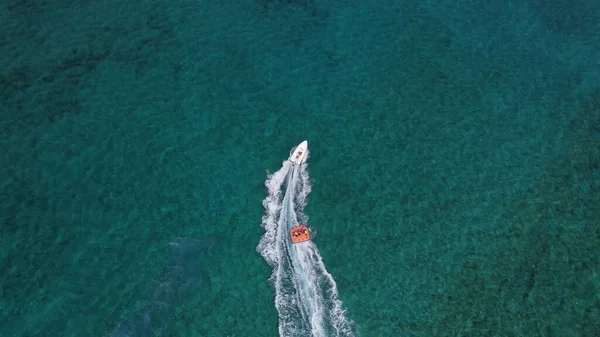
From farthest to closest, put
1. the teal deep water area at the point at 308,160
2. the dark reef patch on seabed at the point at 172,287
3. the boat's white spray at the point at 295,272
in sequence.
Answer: the teal deep water area at the point at 308,160 → the boat's white spray at the point at 295,272 → the dark reef patch on seabed at the point at 172,287

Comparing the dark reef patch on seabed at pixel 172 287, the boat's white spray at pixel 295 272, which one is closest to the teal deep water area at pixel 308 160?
the dark reef patch on seabed at pixel 172 287

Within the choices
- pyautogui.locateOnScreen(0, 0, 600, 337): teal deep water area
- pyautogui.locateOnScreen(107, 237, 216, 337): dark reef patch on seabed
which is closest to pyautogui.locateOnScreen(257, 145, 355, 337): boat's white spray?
pyautogui.locateOnScreen(0, 0, 600, 337): teal deep water area

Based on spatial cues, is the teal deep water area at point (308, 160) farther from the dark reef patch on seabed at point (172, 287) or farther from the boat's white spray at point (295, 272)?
the boat's white spray at point (295, 272)

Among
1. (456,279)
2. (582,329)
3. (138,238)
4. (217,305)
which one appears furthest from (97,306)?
(582,329)

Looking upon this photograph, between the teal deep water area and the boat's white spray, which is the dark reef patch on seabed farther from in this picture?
the boat's white spray

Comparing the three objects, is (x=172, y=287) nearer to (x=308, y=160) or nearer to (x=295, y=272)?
(x=295, y=272)
